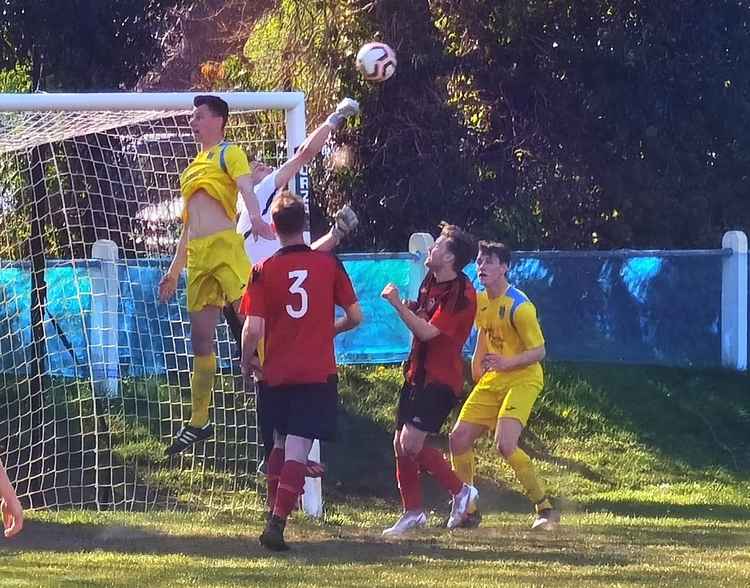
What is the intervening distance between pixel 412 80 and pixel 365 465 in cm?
529

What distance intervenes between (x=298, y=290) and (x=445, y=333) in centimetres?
125

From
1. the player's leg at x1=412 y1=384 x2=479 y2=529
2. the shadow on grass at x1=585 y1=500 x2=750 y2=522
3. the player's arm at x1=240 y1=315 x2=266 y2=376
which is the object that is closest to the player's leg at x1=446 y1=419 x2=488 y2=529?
the player's leg at x1=412 y1=384 x2=479 y2=529

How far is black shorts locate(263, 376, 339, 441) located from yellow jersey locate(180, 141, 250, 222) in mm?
1345

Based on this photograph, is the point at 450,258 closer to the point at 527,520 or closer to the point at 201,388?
the point at 201,388

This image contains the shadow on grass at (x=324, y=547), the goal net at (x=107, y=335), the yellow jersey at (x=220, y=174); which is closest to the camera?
the shadow on grass at (x=324, y=547)

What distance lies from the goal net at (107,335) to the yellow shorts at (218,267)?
2.40m

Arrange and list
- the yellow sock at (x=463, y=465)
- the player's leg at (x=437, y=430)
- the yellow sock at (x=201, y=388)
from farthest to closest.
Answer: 1. the yellow sock at (x=463, y=465)
2. the yellow sock at (x=201, y=388)
3. the player's leg at (x=437, y=430)

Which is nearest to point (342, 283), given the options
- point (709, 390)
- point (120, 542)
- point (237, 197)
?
point (237, 197)

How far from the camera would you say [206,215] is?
832 centimetres

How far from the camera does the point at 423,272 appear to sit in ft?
46.3

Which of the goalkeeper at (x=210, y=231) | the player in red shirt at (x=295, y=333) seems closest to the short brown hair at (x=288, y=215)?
the player in red shirt at (x=295, y=333)

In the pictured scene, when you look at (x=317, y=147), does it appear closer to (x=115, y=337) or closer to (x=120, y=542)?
(x=120, y=542)

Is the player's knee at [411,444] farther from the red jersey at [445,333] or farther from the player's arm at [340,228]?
the player's arm at [340,228]

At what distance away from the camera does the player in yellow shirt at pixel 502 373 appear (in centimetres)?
876
